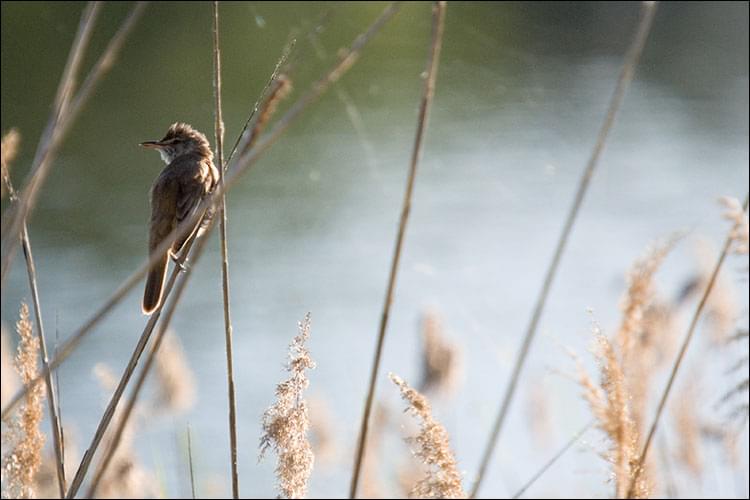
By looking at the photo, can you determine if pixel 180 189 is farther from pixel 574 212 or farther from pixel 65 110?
pixel 574 212

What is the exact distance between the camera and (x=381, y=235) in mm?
9211

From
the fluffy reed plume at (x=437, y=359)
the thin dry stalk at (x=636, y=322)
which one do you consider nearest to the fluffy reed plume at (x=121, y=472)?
the fluffy reed plume at (x=437, y=359)

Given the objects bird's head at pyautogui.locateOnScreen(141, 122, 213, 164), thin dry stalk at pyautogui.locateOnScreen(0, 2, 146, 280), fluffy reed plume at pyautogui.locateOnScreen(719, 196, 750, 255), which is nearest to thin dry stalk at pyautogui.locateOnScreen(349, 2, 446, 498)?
thin dry stalk at pyautogui.locateOnScreen(0, 2, 146, 280)

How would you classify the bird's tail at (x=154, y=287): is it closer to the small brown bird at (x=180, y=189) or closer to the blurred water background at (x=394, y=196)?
the small brown bird at (x=180, y=189)

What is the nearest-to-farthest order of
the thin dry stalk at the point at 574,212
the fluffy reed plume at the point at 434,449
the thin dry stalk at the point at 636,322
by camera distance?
1. the thin dry stalk at the point at 574,212
2. the fluffy reed plume at the point at 434,449
3. the thin dry stalk at the point at 636,322

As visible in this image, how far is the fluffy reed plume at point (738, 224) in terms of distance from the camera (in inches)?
71.0

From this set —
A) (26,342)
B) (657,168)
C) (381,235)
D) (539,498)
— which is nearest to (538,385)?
(539,498)

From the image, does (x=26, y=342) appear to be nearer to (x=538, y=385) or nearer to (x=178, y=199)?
(x=178, y=199)

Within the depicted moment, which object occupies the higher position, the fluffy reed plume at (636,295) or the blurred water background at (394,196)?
the blurred water background at (394,196)

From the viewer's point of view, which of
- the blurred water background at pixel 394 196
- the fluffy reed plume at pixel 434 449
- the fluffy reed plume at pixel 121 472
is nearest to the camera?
the fluffy reed plume at pixel 434 449

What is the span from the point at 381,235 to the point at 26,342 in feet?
24.9

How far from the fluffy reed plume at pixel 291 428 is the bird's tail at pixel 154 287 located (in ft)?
2.71

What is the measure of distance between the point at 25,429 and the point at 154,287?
0.74 m

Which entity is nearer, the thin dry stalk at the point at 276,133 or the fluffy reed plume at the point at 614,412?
the thin dry stalk at the point at 276,133
